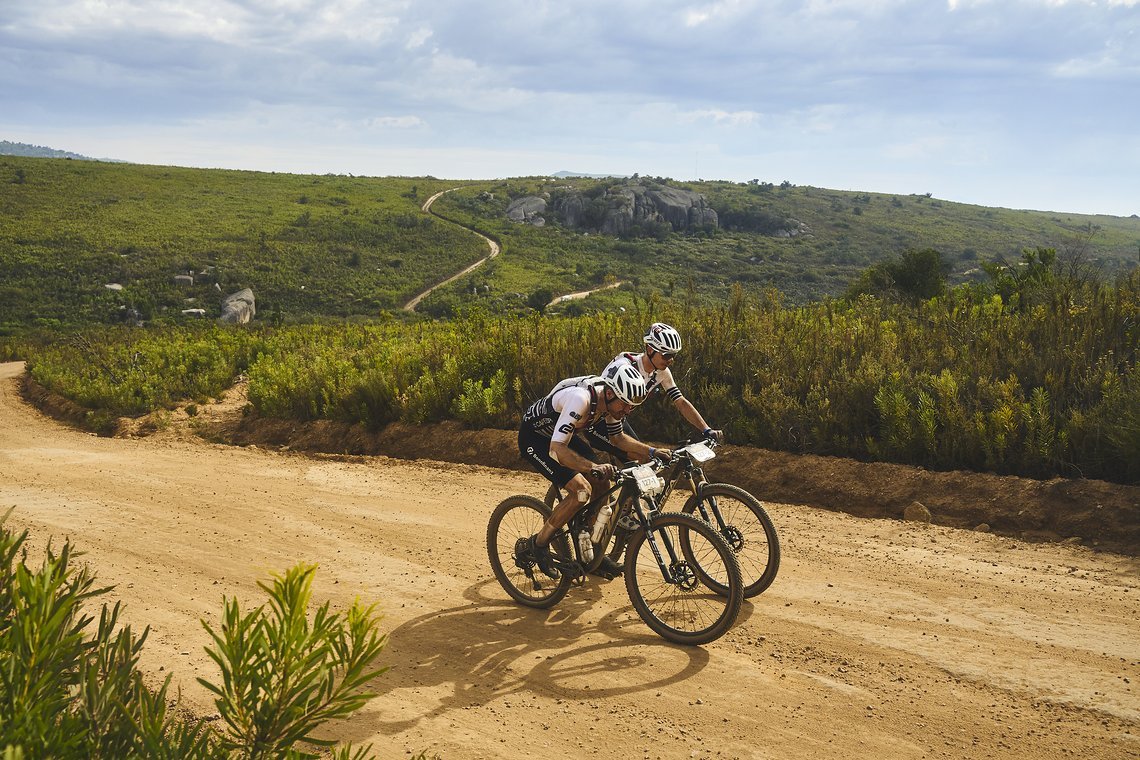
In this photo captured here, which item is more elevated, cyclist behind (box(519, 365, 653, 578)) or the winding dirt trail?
the winding dirt trail

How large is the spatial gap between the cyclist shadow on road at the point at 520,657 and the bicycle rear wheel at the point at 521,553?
0.13m

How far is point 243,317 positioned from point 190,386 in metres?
37.4

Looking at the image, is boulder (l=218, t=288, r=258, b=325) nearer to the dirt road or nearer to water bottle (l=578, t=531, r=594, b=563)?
the dirt road

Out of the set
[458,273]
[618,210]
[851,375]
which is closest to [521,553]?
[851,375]

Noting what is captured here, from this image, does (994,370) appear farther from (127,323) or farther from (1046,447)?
(127,323)

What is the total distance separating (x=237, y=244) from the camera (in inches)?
2768

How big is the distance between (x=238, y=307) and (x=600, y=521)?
51.1 meters

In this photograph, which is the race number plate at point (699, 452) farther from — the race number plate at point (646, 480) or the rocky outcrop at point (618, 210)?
the rocky outcrop at point (618, 210)

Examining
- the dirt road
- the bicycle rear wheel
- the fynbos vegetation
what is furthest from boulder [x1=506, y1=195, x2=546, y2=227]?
the bicycle rear wheel

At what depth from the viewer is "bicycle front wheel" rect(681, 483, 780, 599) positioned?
6.28 m

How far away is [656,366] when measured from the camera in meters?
6.42

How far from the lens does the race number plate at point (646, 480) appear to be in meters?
5.89

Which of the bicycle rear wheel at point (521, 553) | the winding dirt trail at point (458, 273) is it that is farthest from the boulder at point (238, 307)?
the bicycle rear wheel at point (521, 553)

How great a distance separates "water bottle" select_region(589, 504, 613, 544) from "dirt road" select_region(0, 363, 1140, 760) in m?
0.62
